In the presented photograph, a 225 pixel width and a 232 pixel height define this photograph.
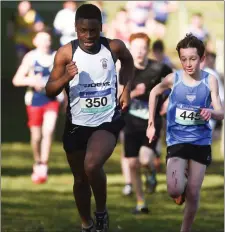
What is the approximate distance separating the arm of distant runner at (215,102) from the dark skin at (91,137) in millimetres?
798

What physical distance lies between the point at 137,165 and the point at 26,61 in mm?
Result: 3000

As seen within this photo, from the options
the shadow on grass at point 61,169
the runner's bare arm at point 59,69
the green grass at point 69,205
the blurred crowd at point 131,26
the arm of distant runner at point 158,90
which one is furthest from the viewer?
the blurred crowd at point 131,26

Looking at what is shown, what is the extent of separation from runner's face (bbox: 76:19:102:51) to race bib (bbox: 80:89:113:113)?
405 mm

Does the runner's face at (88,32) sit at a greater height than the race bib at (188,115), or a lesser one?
greater

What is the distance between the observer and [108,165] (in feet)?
51.0

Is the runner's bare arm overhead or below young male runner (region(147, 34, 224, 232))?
overhead

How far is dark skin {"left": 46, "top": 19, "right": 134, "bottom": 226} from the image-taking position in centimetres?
814

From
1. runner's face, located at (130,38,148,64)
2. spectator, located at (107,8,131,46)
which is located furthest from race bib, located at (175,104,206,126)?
spectator, located at (107,8,131,46)

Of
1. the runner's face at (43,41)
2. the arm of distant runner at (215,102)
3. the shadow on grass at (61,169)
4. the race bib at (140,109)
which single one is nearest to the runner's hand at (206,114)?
the arm of distant runner at (215,102)

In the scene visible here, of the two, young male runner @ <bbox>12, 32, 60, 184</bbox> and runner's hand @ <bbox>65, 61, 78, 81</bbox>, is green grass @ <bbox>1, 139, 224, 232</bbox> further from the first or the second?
runner's hand @ <bbox>65, 61, 78, 81</bbox>

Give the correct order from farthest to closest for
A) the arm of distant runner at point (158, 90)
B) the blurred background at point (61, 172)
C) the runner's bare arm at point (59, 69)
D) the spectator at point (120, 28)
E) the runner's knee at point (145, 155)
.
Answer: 1. the spectator at point (120, 28)
2. the runner's knee at point (145, 155)
3. the blurred background at point (61, 172)
4. the arm of distant runner at point (158, 90)
5. the runner's bare arm at point (59, 69)

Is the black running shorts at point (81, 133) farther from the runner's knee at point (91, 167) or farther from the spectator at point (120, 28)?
the spectator at point (120, 28)

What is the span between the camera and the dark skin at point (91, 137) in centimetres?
814

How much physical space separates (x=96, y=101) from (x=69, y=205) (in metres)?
3.36
